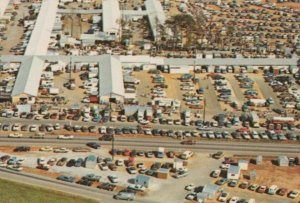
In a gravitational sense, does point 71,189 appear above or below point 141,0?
below

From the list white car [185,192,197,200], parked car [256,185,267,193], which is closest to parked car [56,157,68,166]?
white car [185,192,197,200]

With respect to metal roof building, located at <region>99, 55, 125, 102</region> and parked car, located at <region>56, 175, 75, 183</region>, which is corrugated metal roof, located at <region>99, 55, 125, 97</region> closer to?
metal roof building, located at <region>99, 55, 125, 102</region>

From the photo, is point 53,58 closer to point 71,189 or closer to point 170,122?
point 170,122

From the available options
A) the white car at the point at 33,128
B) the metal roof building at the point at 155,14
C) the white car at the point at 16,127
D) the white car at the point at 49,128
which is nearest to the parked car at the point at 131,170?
the white car at the point at 49,128

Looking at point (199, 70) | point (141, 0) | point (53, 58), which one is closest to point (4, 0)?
point (141, 0)

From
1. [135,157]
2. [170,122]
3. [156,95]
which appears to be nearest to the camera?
[135,157]

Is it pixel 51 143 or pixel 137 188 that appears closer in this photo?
pixel 137 188
